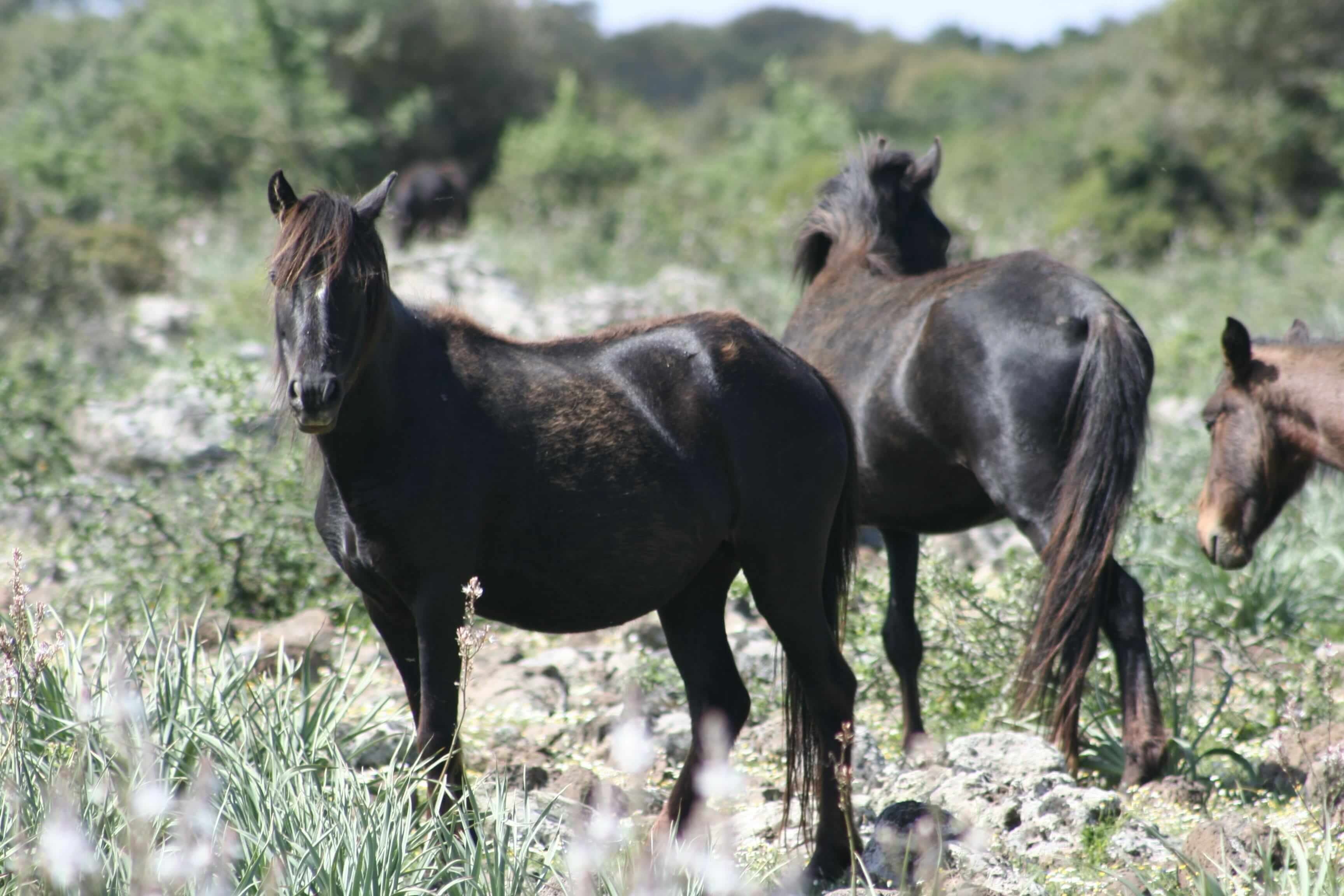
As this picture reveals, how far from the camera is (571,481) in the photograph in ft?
11.4

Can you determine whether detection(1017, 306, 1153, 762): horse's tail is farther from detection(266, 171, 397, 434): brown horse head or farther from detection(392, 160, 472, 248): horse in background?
detection(392, 160, 472, 248): horse in background

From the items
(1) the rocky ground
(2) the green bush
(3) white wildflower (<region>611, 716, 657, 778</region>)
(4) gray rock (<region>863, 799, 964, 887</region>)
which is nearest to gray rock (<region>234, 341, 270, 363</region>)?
(1) the rocky ground

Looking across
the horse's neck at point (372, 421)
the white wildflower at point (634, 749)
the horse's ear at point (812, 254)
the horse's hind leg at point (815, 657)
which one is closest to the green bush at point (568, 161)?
the horse's ear at point (812, 254)

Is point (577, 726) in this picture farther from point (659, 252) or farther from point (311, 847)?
point (659, 252)

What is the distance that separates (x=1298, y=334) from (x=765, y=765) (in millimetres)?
2217

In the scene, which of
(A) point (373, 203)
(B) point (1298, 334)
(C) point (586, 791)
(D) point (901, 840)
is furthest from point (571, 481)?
(B) point (1298, 334)

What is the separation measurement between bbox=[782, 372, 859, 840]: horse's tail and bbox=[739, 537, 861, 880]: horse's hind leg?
0.03 ft

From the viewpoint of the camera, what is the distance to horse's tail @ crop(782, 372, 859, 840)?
146 inches

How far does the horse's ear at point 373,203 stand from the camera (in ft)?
10.7

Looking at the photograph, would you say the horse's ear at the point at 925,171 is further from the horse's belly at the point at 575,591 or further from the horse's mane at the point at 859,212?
the horse's belly at the point at 575,591

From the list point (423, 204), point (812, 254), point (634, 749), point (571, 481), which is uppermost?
point (423, 204)

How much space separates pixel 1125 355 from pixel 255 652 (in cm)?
284

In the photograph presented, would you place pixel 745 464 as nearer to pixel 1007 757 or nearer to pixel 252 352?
pixel 1007 757

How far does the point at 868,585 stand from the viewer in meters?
5.33
